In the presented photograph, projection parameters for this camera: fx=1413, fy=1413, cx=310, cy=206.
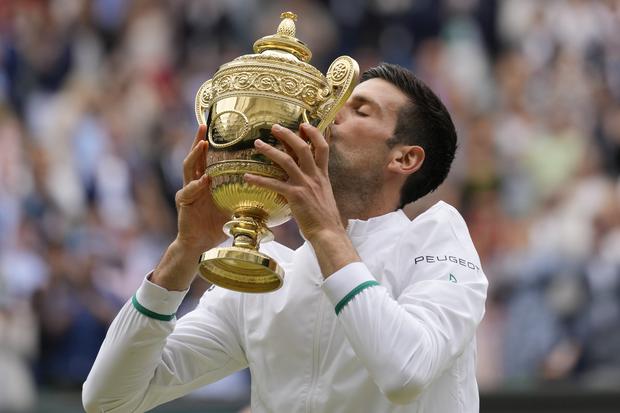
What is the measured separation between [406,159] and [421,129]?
0.42 feet

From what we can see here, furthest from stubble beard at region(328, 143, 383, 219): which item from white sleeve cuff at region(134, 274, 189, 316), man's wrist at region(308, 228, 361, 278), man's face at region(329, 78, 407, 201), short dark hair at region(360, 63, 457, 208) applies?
white sleeve cuff at region(134, 274, 189, 316)

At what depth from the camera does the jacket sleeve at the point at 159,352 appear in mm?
4703

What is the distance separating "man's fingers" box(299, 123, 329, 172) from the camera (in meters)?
4.30

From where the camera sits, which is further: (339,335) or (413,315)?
(339,335)

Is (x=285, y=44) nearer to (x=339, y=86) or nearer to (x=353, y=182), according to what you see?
(x=339, y=86)

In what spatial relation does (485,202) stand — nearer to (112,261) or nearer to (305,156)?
(112,261)

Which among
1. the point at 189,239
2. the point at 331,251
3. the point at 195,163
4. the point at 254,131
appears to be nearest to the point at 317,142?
the point at 254,131

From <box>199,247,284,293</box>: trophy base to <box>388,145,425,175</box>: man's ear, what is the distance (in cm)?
74

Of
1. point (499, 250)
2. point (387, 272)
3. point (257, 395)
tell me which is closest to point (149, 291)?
point (257, 395)

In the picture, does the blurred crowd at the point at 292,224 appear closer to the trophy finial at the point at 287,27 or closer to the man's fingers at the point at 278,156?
the trophy finial at the point at 287,27

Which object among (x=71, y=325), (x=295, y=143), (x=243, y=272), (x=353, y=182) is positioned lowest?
(x=243, y=272)

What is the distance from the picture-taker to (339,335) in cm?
459

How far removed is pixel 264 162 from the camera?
4293 millimetres

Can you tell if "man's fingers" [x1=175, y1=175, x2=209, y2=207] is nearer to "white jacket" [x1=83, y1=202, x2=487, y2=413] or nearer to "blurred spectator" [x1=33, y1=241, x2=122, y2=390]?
"white jacket" [x1=83, y1=202, x2=487, y2=413]
